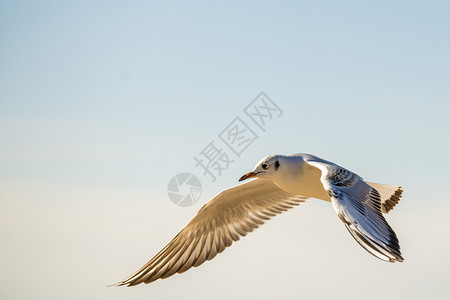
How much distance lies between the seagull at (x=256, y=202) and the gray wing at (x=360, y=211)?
11 mm

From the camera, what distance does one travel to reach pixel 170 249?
19.7 feet

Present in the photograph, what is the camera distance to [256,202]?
6.35 m

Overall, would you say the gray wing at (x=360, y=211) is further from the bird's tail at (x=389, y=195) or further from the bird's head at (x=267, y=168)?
the bird's tail at (x=389, y=195)

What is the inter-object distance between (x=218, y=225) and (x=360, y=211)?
2087 mm

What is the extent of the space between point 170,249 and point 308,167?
157cm

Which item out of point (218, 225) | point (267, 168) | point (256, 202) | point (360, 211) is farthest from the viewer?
point (256, 202)

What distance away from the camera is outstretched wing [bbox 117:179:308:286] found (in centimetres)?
589

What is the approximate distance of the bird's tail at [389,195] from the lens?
587 cm

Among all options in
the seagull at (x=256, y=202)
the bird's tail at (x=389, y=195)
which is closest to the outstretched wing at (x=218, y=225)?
the seagull at (x=256, y=202)

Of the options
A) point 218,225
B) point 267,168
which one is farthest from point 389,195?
point 218,225

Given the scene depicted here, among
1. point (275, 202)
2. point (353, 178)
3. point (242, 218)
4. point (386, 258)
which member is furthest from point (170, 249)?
point (386, 258)

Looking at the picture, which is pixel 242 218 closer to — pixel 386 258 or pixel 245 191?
pixel 245 191

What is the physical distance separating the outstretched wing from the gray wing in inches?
45.0

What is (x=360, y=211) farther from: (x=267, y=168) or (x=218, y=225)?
(x=218, y=225)
